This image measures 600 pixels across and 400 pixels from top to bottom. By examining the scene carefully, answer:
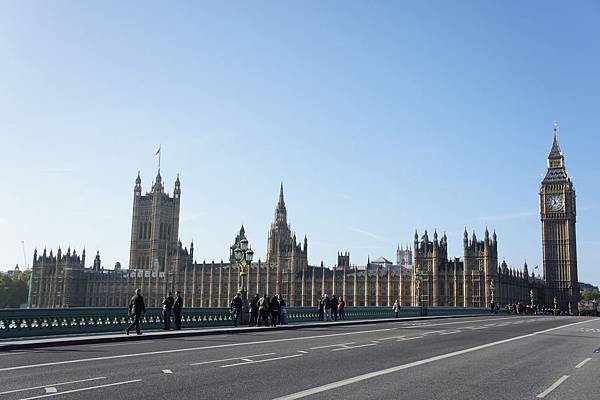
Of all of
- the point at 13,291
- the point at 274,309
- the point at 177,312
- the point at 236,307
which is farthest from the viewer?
the point at 13,291

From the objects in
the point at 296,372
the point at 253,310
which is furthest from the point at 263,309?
the point at 296,372

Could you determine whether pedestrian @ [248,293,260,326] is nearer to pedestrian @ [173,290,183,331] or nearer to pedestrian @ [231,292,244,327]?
pedestrian @ [231,292,244,327]

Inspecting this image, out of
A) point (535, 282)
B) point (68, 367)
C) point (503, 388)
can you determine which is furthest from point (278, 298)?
point (535, 282)

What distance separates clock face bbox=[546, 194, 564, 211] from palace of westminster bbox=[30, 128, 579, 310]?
22 centimetres

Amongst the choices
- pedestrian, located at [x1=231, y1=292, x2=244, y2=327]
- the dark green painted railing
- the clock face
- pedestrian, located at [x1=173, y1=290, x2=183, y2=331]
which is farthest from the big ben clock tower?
pedestrian, located at [x1=173, y1=290, x2=183, y2=331]

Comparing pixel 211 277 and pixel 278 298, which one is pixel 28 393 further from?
pixel 211 277

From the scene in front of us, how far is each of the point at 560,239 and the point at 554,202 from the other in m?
8.59

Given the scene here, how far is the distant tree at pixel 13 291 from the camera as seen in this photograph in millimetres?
147875

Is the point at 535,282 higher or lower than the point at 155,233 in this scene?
lower

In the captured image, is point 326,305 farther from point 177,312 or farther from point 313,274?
point 313,274

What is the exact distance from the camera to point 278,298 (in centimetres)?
3650

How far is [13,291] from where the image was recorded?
15188 cm

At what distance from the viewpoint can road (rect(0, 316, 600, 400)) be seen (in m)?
11.4

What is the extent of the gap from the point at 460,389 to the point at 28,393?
8116 millimetres
